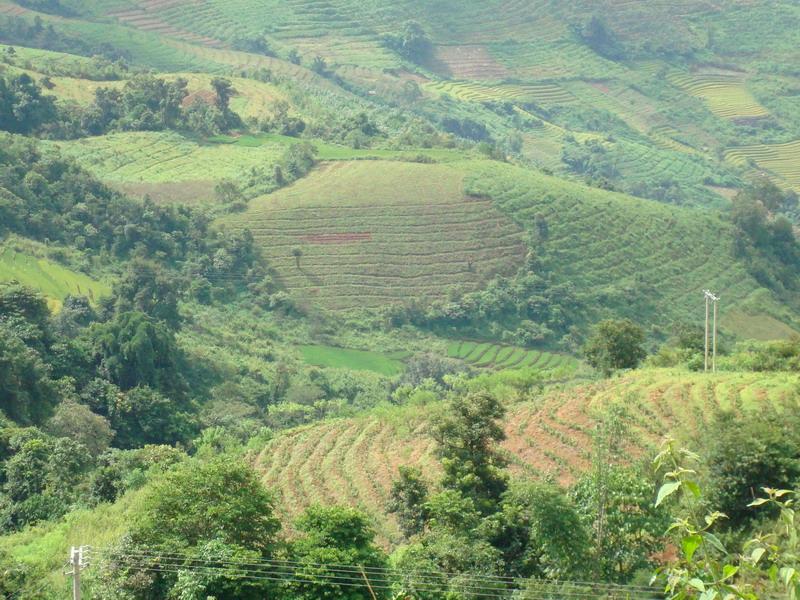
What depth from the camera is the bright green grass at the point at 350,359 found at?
50094 millimetres

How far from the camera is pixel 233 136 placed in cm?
7212

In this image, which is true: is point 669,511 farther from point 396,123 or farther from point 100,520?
point 396,123

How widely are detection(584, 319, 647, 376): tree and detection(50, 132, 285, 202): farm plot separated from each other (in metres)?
32.6

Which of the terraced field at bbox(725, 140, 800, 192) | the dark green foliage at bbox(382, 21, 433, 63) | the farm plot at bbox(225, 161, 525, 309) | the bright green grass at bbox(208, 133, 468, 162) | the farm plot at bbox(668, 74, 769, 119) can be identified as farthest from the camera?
the dark green foliage at bbox(382, 21, 433, 63)

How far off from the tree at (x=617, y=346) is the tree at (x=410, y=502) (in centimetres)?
1255

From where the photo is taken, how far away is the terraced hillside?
2631 centimetres

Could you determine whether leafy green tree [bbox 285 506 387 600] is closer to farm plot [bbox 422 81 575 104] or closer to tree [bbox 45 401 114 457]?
tree [bbox 45 401 114 457]

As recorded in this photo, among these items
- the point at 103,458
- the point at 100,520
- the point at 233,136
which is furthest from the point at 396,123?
the point at 100,520

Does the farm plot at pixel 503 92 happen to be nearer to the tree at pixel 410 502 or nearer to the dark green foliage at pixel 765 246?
the dark green foliage at pixel 765 246

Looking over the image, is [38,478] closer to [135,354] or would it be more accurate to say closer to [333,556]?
[333,556]

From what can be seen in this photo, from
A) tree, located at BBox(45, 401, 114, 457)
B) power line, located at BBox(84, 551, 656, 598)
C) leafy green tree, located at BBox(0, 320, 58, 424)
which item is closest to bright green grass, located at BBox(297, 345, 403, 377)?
leafy green tree, located at BBox(0, 320, 58, 424)

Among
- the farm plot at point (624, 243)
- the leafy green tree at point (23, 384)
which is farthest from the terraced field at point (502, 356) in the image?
the leafy green tree at point (23, 384)

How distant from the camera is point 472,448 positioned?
74.4 ft

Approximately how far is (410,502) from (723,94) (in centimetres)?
10379
